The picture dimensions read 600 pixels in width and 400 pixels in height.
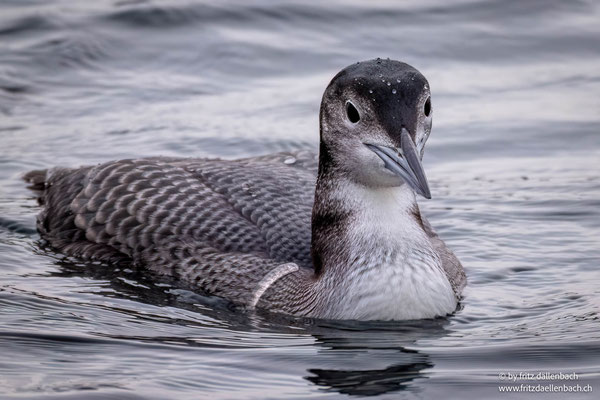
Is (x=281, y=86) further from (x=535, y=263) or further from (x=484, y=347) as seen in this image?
(x=484, y=347)

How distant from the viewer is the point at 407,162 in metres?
6.60

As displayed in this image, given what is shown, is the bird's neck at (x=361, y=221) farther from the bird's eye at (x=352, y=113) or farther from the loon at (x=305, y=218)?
the bird's eye at (x=352, y=113)

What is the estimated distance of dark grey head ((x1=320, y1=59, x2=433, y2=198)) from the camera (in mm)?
6691

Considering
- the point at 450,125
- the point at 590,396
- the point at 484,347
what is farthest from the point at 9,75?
the point at 590,396

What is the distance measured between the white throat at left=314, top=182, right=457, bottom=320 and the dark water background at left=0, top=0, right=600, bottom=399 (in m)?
0.11

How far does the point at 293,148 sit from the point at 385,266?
4.28m

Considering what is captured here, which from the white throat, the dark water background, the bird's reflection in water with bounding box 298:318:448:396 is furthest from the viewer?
the white throat

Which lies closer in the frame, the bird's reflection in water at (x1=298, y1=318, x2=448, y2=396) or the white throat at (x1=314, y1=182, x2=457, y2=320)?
the bird's reflection in water at (x1=298, y1=318, x2=448, y2=396)

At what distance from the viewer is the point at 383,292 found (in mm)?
7082

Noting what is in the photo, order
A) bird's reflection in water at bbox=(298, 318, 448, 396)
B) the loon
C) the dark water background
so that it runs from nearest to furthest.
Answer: bird's reflection in water at bbox=(298, 318, 448, 396), the dark water background, the loon

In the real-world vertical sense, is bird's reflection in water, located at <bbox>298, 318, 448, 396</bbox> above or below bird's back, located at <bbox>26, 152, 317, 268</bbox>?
below

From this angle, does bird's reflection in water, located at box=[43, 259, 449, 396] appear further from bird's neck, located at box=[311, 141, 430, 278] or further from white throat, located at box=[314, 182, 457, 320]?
bird's neck, located at box=[311, 141, 430, 278]

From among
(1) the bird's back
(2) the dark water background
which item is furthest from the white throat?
(1) the bird's back

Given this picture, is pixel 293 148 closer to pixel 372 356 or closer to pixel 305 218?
pixel 305 218
